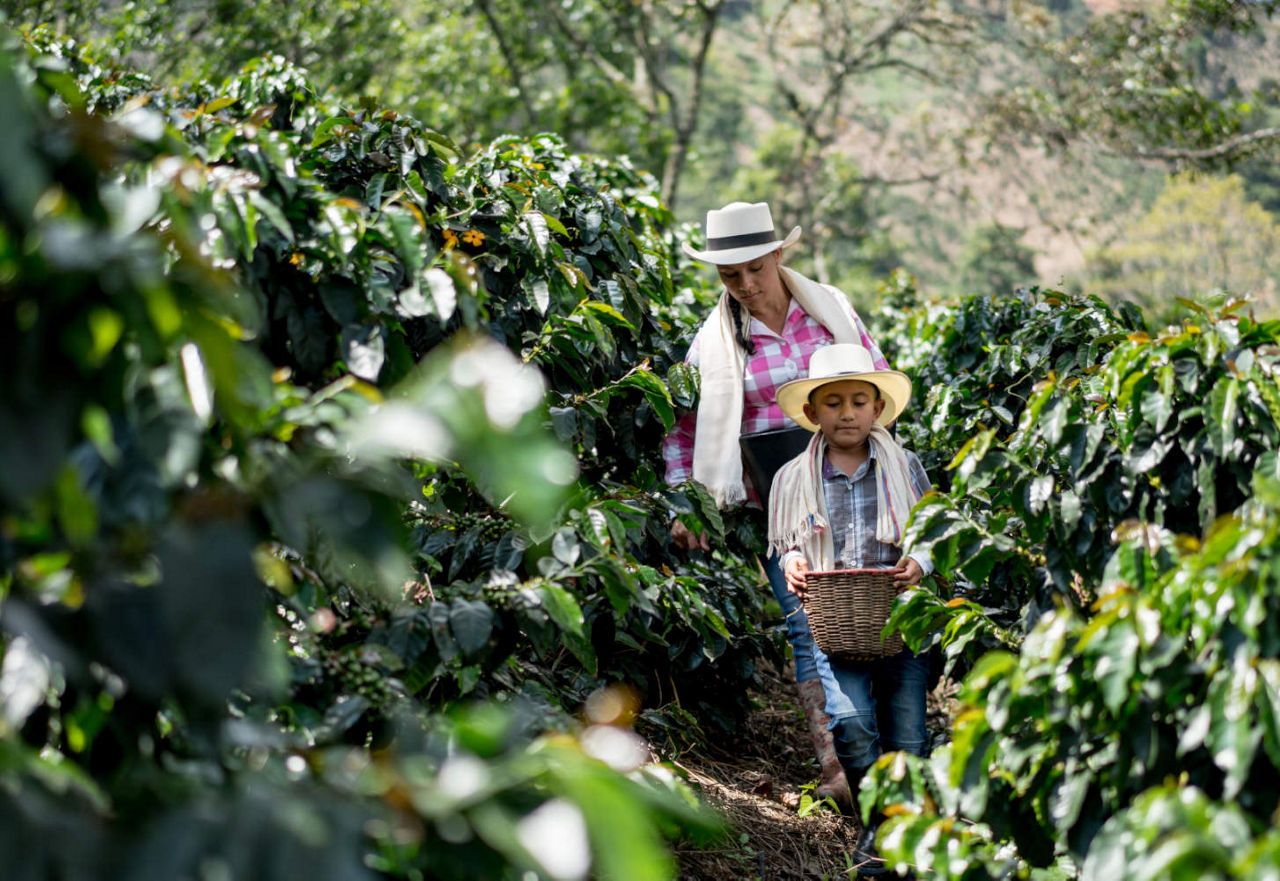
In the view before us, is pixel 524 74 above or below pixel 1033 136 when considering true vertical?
above

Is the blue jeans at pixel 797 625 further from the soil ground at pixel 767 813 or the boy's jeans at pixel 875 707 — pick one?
the soil ground at pixel 767 813

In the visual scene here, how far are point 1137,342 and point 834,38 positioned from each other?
16964 mm

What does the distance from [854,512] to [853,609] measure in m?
0.38

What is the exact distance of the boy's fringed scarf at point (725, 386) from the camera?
364 cm

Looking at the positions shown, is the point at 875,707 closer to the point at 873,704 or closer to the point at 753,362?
the point at 873,704

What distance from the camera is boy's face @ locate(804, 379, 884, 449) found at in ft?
11.4

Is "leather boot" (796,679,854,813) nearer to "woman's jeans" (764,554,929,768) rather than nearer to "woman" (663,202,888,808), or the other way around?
"woman" (663,202,888,808)

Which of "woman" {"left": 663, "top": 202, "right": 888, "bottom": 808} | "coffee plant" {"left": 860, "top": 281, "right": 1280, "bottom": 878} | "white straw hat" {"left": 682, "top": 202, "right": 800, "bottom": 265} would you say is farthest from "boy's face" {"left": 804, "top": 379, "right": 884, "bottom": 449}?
"coffee plant" {"left": 860, "top": 281, "right": 1280, "bottom": 878}

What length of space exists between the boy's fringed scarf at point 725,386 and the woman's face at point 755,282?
0.07 m

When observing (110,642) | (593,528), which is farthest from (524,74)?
(110,642)

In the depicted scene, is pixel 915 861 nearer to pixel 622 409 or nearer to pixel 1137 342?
pixel 1137 342

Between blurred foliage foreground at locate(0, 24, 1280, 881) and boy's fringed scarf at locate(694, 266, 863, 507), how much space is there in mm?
352

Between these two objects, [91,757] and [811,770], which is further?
[811,770]

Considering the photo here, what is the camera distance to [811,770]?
416 centimetres
